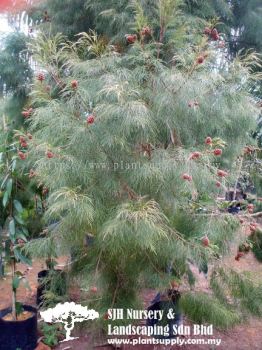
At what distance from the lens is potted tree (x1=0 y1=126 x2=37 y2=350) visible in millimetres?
2285

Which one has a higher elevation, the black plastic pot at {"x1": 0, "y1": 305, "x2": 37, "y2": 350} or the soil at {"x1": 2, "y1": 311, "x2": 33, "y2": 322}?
the soil at {"x1": 2, "y1": 311, "x2": 33, "y2": 322}

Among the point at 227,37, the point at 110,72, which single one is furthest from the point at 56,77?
the point at 227,37

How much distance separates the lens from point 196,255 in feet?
5.69

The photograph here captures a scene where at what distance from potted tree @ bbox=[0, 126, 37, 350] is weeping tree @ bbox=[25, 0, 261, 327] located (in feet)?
1.28

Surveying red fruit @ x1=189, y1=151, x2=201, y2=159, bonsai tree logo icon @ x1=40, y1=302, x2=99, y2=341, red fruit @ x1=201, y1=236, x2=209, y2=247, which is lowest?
bonsai tree logo icon @ x1=40, y1=302, x2=99, y2=341

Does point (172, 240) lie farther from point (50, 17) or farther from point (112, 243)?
point (50, 17)

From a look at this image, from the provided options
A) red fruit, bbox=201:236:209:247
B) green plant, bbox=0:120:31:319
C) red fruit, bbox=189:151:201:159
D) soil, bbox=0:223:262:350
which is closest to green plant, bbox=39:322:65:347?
soil, bbox=0:223:262:350

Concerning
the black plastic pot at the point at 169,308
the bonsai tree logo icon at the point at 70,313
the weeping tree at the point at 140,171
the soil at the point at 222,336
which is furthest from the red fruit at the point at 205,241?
the bonsai tree logo icon at the point at 70,313

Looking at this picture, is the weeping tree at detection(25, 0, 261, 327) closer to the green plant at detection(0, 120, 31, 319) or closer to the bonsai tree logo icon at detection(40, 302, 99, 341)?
the bonsai tree logo icon at detection(40, 302, 99, 341)

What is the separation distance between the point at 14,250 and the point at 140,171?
1094 mm

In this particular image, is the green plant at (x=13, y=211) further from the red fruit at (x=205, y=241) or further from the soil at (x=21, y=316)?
the red fruit at (x=205, y=241)

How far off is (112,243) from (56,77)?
977 mm

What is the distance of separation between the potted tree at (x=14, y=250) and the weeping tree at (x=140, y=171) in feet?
1.28

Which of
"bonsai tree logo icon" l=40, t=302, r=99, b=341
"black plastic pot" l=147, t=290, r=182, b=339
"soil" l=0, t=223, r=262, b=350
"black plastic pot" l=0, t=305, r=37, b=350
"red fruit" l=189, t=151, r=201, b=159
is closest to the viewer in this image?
"red fruit" l=189, t=151, r=201, b=159
